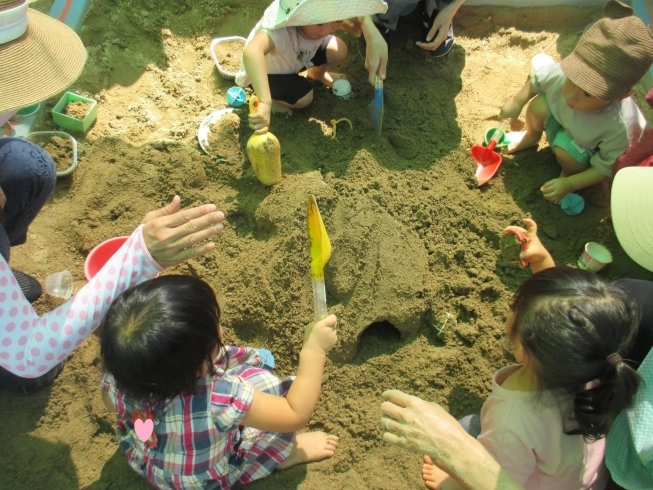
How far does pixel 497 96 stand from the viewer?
Answer: 120 inches

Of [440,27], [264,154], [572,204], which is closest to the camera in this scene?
[264,154]

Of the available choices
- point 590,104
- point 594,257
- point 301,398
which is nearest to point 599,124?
point 590,104

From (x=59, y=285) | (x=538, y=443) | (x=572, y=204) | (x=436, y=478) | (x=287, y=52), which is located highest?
(x=287, y=52)

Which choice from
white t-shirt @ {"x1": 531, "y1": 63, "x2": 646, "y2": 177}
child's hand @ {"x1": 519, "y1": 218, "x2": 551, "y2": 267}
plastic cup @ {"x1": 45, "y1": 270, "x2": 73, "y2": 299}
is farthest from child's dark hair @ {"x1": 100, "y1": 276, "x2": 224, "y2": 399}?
white t-shirt @ {"x1": 531, "y1": 63, "x2": 646, "y2": 177}

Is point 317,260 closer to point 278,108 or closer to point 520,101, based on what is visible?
point 278,108

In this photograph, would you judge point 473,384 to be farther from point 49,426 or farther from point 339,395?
point 49,426

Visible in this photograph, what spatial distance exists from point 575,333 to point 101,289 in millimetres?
1316

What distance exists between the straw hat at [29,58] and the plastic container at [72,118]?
943 millimetres

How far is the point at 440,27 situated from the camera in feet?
9.36

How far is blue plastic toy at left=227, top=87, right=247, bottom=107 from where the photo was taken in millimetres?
2697

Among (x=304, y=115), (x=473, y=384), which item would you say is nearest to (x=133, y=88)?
(x=304, y=115)

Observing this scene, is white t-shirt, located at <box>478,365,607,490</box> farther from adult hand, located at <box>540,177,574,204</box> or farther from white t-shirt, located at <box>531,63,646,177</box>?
white t-shirt, located at <box>531,63,646,177</box>

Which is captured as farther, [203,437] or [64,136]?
[64,136]

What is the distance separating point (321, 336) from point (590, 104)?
5.39 ft
